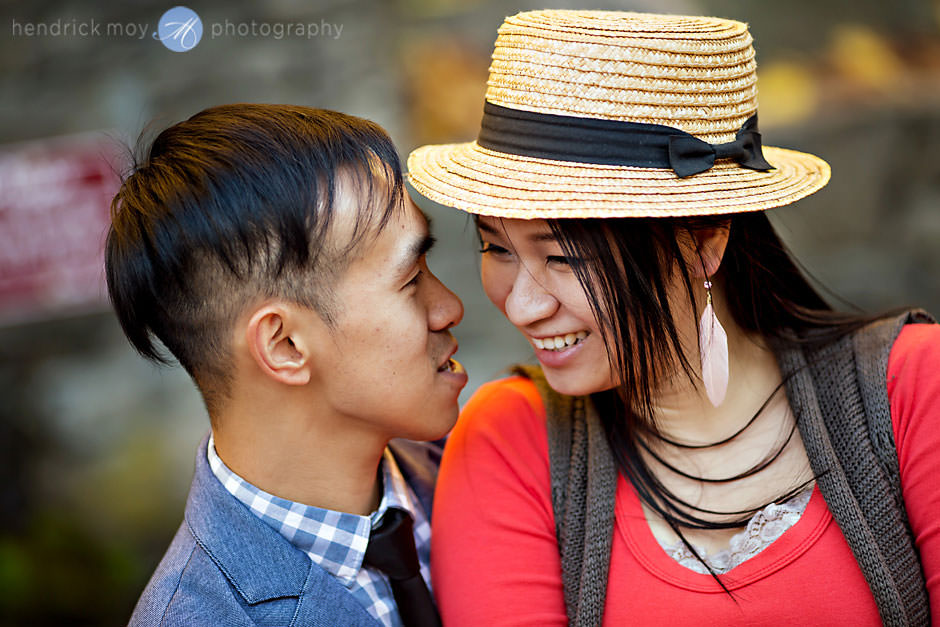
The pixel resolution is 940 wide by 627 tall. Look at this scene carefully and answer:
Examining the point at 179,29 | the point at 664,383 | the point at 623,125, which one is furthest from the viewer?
the point at 179,29

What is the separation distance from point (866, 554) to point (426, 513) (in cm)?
87

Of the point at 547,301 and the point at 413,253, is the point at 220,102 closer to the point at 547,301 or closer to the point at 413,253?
the point at 413,253

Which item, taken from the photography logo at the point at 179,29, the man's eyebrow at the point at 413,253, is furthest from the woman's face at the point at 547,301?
the photography logo at the point at 179,29

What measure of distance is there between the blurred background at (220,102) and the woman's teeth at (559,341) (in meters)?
1.90

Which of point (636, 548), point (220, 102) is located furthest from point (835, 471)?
point (220, 102)

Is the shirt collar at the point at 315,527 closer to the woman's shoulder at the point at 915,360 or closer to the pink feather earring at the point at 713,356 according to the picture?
the pink feather earring at the point at 713,356

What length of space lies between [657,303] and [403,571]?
2.28 feet

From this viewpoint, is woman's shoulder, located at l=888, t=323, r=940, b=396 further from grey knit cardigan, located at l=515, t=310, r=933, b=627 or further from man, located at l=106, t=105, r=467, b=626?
man, located at l=106, t=105, r=467, b=626

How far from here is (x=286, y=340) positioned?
1611 mm

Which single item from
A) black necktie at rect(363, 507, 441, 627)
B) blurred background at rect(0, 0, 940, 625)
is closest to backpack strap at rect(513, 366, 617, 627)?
black necktie at rect(363, 507, 441, 627)

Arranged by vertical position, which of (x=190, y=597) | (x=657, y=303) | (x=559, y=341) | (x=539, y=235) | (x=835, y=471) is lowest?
(x=190, y=597)

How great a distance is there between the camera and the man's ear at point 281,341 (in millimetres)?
1564

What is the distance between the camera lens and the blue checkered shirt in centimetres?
163

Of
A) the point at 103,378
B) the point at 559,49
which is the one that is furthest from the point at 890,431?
the point at 103,378
